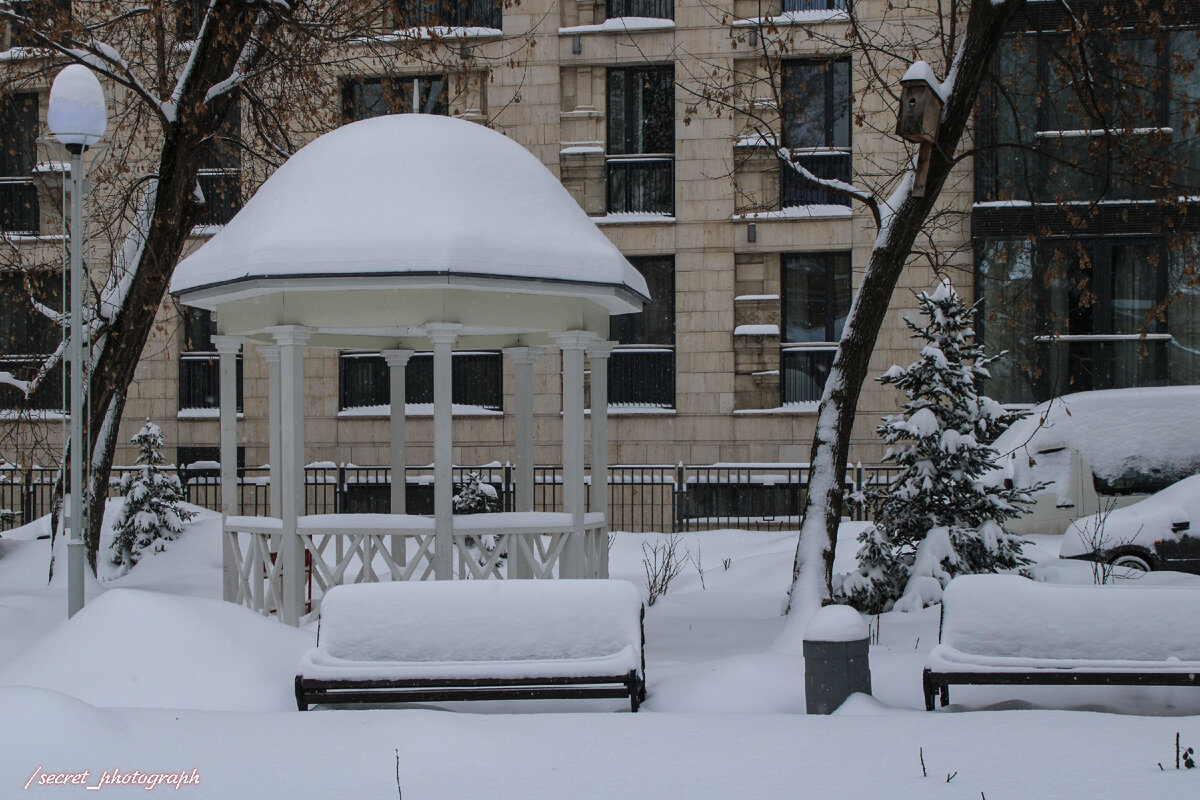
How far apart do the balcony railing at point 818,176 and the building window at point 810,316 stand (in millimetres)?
978

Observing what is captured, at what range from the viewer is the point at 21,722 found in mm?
6258

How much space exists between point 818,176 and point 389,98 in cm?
951

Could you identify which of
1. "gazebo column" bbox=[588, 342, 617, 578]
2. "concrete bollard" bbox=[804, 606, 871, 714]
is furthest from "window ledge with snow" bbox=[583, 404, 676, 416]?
"concrete bollard" bbox=[804, 606, 871, 714]

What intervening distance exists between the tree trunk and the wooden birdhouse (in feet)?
2.07

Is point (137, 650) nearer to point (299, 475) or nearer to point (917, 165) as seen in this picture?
point (299, 475)

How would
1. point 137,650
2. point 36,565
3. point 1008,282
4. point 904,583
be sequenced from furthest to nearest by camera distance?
point 1008,282, point 36,565, point 904,583, point 137,650

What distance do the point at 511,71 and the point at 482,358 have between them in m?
5.40

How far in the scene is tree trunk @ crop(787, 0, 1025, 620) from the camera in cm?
1015

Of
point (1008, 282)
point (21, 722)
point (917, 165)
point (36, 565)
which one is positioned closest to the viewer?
point (21, 722)

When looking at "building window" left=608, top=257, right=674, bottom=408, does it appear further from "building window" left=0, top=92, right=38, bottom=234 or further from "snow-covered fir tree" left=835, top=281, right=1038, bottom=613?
"building window" left=0, top=92, right=38, bottom=234

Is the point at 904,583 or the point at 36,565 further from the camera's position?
the point at 36,565

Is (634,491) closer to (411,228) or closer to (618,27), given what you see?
(618,27)

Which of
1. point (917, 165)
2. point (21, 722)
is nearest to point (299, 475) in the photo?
point (21, 722)

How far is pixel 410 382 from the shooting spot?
73.1ft
